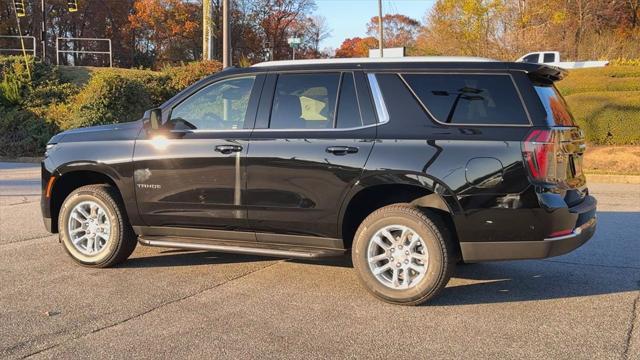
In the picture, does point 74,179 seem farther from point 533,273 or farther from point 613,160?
point 613,160

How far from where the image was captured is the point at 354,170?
4797 millimetres

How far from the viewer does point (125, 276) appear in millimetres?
5590

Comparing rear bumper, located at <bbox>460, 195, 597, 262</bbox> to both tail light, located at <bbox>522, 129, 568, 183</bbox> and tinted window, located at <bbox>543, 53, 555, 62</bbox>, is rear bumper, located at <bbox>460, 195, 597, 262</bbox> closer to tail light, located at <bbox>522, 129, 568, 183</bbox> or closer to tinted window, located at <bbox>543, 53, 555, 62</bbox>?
tail light, located at <bbox>522, 129, 568, 183</bbox>

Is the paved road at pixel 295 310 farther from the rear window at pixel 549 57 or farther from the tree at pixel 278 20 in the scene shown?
the tree at pixel 278 20

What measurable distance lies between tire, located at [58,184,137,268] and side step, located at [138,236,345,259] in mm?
232

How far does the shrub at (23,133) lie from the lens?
17484 millimetres

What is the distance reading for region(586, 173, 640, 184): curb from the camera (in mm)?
13367

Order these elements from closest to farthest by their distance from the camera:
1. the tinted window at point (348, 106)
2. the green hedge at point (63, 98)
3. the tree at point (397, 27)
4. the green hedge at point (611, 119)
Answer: the tinted window at point (348, 106), the green hedge at point (611, 119), the green hedge at point (63, 98), the tree at point (397, 27)

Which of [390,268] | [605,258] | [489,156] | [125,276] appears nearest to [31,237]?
[125,276]

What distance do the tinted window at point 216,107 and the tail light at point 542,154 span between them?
2.46 m

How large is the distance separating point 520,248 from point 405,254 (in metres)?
0.88

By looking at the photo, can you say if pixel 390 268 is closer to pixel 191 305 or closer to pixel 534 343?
pixel 534 343

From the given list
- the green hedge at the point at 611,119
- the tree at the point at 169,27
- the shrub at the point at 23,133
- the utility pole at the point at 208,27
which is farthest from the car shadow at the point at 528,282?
the tree at the point at 169,27

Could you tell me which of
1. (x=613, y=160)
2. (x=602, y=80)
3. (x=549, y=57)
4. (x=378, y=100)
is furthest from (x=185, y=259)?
(x=549, y=57)
